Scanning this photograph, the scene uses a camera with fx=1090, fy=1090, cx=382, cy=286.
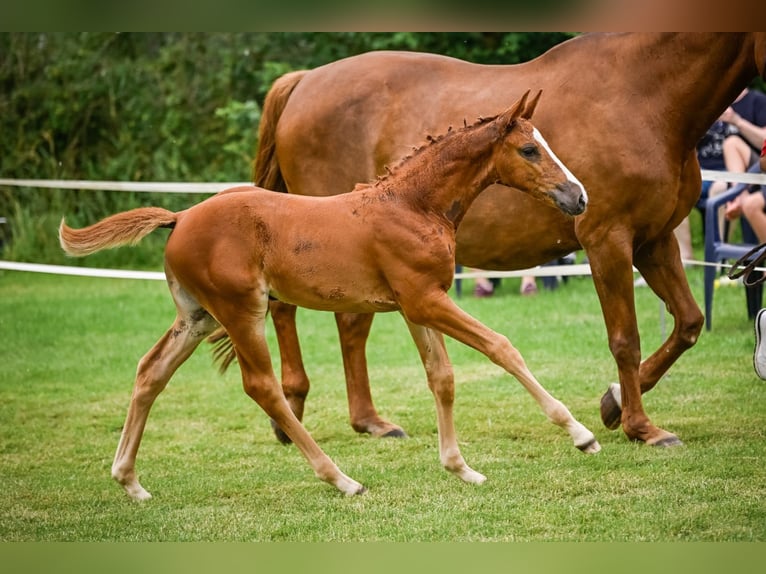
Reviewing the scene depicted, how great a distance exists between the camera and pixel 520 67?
581cm

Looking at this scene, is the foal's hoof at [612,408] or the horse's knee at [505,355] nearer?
the horse's knee at [505,355]

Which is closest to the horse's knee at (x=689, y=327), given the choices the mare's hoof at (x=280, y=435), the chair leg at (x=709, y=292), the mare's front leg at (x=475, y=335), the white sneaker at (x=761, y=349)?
the white sneaker at (x=761, y=349)

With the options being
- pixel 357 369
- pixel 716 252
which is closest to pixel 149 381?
pixel 357 369

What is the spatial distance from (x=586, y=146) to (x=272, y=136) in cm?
197

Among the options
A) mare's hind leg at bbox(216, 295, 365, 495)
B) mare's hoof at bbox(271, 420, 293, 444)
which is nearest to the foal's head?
mare's hind leg at bbox(216, 295, 365, 495)

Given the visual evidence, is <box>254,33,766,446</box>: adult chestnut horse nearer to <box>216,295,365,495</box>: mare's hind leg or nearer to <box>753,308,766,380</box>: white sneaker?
<box>753,308,766,380</box>: white sneaker

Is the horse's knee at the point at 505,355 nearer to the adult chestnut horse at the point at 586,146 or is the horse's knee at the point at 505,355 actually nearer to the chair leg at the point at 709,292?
the adult chestnut horse at the point at 586,146

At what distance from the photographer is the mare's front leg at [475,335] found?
421 cm

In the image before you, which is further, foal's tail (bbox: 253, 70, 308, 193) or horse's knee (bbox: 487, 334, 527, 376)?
foal's tail (bbox: 253, 70, 308, 193)

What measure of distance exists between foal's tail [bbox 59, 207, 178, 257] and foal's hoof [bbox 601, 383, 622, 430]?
8.19ft

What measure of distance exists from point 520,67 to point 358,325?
168 centimetres

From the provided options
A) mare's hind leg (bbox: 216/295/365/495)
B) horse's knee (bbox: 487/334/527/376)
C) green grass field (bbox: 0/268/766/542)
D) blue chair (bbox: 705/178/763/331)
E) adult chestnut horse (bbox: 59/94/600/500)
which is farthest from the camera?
blue chair (bbox: 705/178/763/331)

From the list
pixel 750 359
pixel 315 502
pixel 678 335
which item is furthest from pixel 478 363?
pixel 315 502

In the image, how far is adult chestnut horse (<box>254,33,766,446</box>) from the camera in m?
5.33
